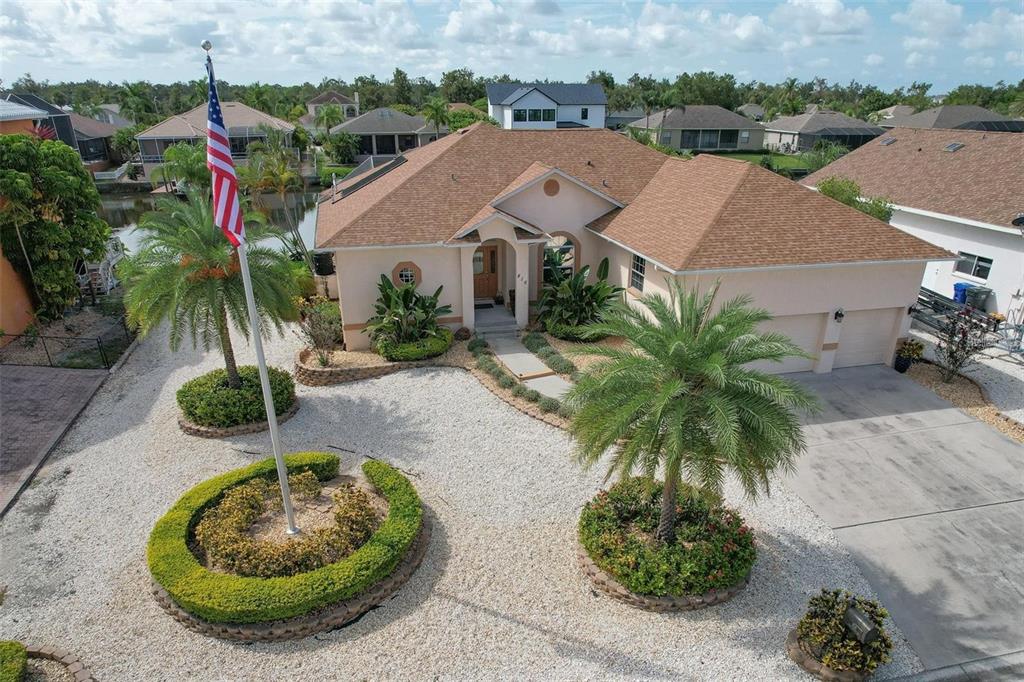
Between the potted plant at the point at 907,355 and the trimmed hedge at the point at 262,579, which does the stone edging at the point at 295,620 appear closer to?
the trimmed hedge at the point at 262,579

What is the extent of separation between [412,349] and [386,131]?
2172 inches

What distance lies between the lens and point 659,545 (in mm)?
10453

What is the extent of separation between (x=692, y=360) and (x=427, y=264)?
12144 mm

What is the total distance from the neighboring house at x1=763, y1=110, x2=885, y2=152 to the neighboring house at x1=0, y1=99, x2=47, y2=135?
2599 inches

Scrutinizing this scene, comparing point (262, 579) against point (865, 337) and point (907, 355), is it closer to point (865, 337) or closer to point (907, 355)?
point (865, 337)

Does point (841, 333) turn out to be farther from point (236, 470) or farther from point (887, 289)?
point (236, 470)

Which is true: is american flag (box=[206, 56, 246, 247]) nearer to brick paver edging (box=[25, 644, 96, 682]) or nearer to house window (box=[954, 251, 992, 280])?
brick paver edging (box=[25, 644, 96, 682])

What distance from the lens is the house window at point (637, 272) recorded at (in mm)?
19609

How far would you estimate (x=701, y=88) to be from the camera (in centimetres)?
8894

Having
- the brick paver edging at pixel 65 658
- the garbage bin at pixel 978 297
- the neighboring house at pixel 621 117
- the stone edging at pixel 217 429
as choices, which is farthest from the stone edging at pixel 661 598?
the neighboring house at pixel 621 117

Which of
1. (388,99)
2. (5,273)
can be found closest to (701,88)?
(388,99)

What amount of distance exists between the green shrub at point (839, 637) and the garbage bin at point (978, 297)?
1805cm

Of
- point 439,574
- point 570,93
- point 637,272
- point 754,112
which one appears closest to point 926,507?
point 439,574

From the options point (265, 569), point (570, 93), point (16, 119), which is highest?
point (570, 93)
